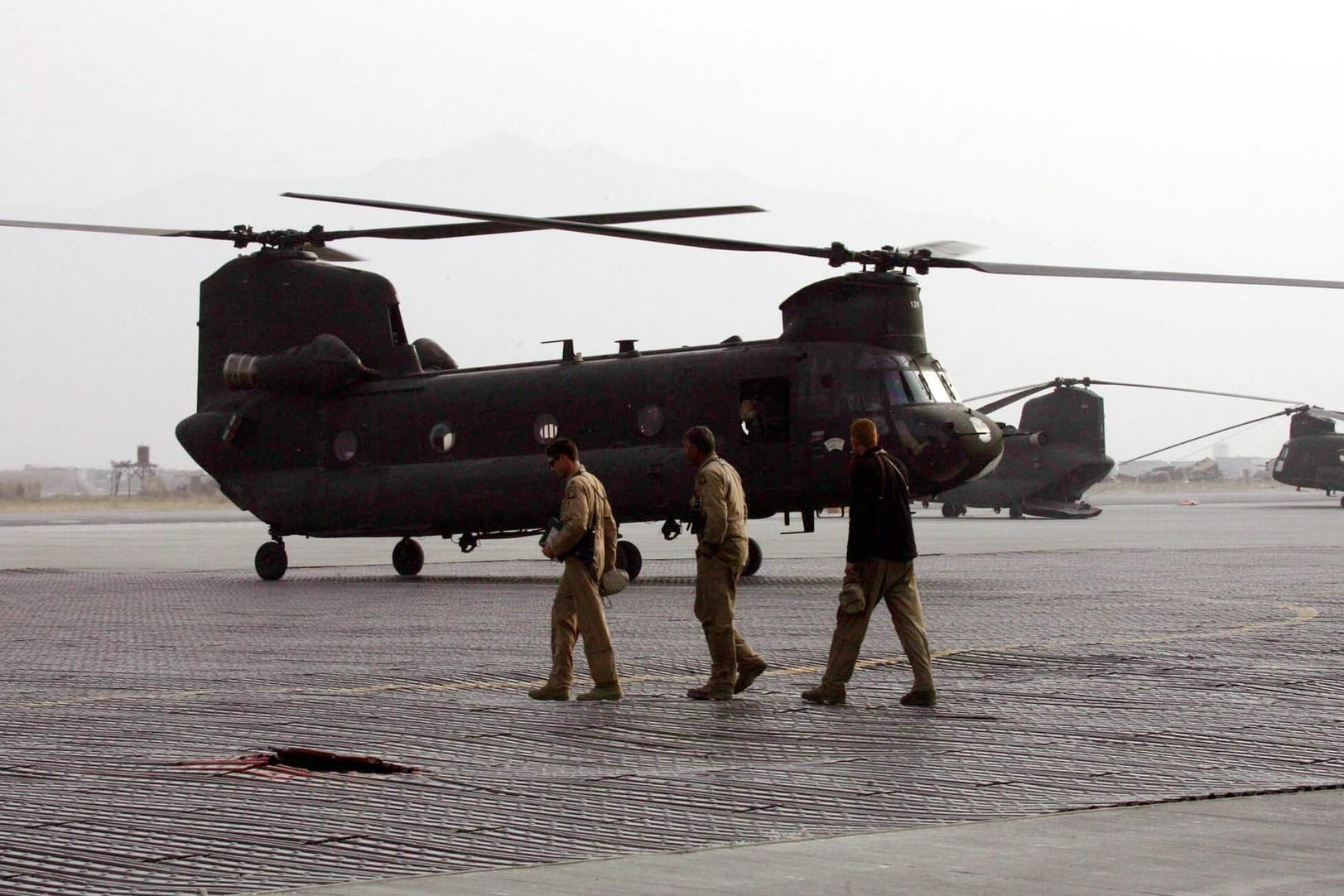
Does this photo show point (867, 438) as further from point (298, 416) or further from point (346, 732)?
point (298, 416)

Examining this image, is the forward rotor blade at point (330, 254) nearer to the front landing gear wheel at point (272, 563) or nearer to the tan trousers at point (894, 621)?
the front landing gear wheel at point (272, 563)

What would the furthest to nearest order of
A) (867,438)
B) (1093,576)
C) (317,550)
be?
(317,550), (1093,576), (867,438)

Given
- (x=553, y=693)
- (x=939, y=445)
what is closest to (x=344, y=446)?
(x=939, y=445)

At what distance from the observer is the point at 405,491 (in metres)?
27.8

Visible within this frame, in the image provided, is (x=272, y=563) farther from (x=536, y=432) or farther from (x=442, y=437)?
(x=536, y=432)

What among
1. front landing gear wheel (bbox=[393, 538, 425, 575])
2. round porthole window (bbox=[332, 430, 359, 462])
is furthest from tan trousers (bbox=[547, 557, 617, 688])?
front landing gear wheel (bbox=[393, 538, 425, 575])

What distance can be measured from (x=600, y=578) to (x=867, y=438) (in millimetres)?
2072

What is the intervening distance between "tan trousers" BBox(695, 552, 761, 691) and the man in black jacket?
53 cm

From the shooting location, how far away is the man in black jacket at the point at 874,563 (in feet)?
38.4

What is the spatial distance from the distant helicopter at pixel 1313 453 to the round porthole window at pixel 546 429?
47.4 metres

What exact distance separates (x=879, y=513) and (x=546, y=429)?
50.3ft

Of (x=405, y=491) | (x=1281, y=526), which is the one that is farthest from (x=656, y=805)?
(x=1281, y=526)

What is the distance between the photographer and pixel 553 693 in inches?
472

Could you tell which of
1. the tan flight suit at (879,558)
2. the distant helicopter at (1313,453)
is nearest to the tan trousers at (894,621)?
the tan flight suit at (879,558)
